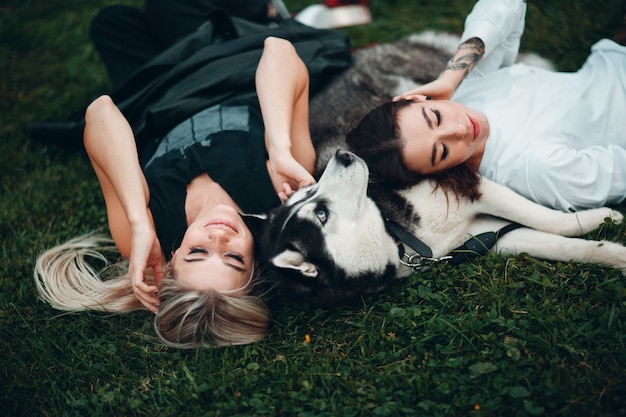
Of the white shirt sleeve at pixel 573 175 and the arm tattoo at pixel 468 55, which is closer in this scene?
the white shirt sleeve at pixel 573 175

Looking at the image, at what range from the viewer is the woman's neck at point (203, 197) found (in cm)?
346

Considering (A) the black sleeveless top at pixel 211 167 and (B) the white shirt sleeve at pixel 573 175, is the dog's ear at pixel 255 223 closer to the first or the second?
(A) the black sleeveless top at pixel 211 167

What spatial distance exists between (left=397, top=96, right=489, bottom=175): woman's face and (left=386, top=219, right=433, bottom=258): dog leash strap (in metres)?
0.38

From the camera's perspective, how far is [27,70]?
5.96 m

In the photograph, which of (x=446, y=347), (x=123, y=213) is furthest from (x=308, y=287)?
(x=123, y=213)

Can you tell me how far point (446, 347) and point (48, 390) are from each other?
2.32m

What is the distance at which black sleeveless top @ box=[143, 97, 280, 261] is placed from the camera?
11.3 feet

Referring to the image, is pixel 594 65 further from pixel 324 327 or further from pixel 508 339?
pixel 324 327

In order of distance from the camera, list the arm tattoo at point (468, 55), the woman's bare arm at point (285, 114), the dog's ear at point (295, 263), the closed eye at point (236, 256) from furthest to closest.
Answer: the arm tattoo at point (468, 55) < the woman's bare arm at point (285, 114) < the closed eye at point (236, 256) < the dog's ear at point (295, 263)

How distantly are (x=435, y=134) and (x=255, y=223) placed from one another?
1.24m

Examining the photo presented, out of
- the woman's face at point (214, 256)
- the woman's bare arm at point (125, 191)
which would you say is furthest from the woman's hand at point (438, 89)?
the woman's bare arm at point (125, 191)

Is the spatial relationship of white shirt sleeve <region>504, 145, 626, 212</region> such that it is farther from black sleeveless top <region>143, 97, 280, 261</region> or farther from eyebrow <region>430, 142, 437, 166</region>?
black sleeveless top <region>143, 97, 280, 261</region>

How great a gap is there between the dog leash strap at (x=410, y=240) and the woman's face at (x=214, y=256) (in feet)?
2.93

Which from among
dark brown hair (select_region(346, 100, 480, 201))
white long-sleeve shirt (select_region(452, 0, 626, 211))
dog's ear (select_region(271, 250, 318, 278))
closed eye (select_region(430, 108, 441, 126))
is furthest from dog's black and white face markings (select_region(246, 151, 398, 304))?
white long-sleeve shirt (select_region(452, 0, 626, 211))
